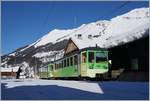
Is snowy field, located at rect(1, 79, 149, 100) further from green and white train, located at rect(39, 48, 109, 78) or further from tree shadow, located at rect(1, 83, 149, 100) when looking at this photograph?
green and white train, located at rect(39, 48, 109, 78)

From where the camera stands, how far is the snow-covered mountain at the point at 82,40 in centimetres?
3418

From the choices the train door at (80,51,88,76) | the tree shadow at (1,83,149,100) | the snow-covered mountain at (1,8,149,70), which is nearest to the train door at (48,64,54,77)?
the snow-covered mountain at (1,8,149,70)

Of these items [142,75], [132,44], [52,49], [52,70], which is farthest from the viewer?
[52,49]

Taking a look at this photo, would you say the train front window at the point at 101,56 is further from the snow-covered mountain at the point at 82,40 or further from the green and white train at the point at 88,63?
the snow-covered mountain at the point at 82,40

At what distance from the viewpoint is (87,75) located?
29.3 m

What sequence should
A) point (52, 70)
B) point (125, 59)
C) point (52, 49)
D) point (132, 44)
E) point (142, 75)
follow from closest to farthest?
point (142, 75)
point (132, 44)
point (125, 59)
point (52, 70)
point (52, 49)

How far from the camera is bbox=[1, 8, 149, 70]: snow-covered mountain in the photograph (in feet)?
112

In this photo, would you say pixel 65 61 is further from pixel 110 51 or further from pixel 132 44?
pixel 132 44

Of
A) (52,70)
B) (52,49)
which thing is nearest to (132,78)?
(52,70)

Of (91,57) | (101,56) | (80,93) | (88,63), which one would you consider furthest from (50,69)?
(80,93)

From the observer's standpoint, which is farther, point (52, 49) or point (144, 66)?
point (52, 49)

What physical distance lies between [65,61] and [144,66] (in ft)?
24.0

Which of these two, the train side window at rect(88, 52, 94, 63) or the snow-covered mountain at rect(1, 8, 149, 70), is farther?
the snow-covered mountain at rect(1, 8, 149, 70)

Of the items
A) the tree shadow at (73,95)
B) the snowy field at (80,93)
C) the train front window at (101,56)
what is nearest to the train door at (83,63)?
the train front window at (101,56)
